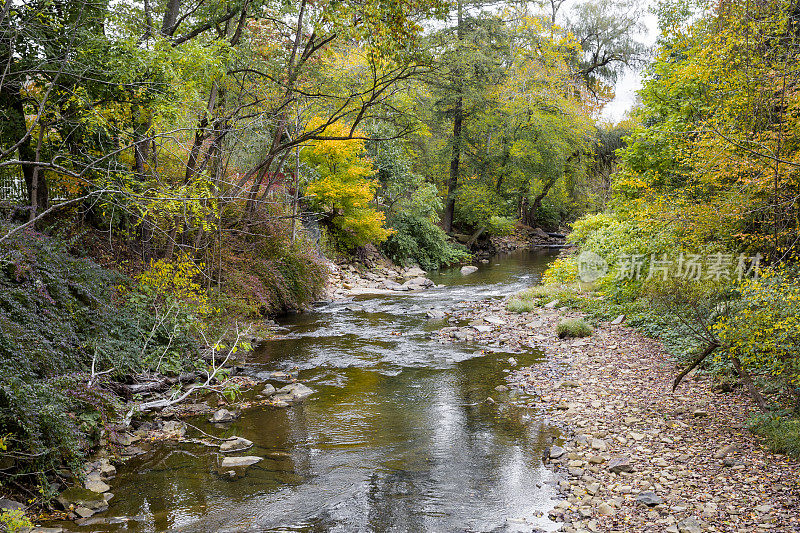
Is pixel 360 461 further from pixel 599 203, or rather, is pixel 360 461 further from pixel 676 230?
pixel 599 203

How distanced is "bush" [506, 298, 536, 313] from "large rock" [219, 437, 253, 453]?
837 cm

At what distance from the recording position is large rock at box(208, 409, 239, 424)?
21.4 feet

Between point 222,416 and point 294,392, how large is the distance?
122 centimetres

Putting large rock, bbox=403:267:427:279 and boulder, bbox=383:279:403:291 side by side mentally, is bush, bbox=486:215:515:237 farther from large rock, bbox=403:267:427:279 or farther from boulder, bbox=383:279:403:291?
boulder, bbox=383:279:403:291

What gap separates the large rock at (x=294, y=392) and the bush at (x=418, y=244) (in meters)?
15.1

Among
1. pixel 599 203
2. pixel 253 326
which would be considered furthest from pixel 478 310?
pixel 599 203

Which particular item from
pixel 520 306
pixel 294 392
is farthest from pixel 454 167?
pixel 294 392

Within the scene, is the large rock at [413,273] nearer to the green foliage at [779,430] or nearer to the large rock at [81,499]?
the green foliage at [779,430]

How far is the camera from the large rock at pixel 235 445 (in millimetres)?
5738

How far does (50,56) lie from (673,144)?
10009 mm

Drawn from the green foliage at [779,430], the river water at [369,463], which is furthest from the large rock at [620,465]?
the green foliage at [779,430]

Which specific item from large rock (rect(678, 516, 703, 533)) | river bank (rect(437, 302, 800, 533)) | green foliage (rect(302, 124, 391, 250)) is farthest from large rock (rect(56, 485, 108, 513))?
green foliage (rect(302, 124, 391, 250))

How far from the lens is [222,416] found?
662cm

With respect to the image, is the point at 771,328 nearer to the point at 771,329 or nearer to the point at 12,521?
the point at 771,329
